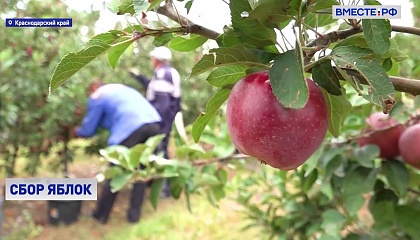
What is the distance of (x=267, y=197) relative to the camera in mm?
1155

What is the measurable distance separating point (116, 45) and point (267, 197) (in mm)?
830

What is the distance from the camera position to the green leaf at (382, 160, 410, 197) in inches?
28.8

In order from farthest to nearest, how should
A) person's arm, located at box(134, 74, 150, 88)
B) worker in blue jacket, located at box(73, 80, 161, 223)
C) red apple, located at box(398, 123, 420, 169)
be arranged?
person's arm, located at box(134, 74, 150, 88) < worker in blue jacket, located at box(73, 80, 161, 223) < red apple, located at box(398, 123, 420, 169)

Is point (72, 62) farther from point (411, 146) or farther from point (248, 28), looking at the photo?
point (411, 146)

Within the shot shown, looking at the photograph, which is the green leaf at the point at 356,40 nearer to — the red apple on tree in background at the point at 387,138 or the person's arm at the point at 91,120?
the red apple on tree in background at the point at 387,138

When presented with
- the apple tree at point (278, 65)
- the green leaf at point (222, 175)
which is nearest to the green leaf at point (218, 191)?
the green leaf at point (222, 175)

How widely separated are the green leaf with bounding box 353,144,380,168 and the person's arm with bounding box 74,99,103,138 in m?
1.32

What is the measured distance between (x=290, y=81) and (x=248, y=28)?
2.7 inches

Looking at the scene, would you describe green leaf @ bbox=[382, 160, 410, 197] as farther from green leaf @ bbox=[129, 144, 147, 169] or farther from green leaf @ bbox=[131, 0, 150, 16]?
green leaf @ bbox=[131, 0, 150, 16]

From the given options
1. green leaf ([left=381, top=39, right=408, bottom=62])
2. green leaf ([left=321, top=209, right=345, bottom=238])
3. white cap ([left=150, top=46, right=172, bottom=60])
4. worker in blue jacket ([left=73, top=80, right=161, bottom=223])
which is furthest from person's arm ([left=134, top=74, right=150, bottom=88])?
green leaf ([left=381, top=39, right=408, bottom=62])

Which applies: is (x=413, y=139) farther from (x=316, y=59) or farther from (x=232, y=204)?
(x=232, y=204)

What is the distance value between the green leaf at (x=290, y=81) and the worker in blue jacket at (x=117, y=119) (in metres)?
1.44

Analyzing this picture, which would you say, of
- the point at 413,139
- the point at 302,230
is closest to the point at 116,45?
the point at 413,139

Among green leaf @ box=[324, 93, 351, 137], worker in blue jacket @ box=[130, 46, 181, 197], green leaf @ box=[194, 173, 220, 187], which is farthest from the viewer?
worker in blue jacket @ box=[130, 46, 181, 197]
